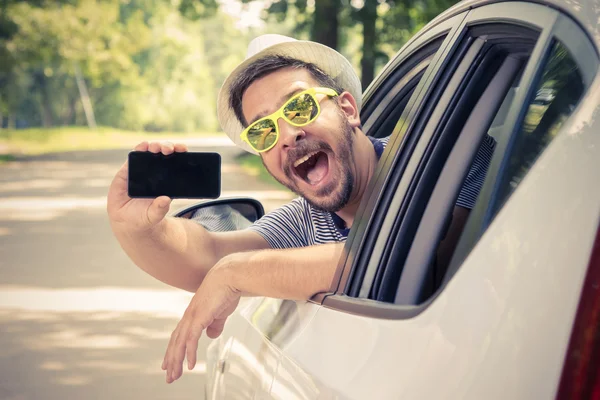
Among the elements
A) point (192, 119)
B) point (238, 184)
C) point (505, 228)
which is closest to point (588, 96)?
point (505, 228)

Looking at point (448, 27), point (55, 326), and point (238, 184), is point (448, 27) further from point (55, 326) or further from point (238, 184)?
point (238, 184)

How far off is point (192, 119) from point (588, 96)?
272 feet

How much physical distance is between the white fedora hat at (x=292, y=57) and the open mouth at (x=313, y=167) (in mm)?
259

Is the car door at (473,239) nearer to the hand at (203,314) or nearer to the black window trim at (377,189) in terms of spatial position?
the black window trim at (377,189)

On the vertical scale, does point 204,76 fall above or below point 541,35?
below

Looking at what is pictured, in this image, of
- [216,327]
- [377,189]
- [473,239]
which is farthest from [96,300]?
[473,239]

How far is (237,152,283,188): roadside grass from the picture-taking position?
2264 cm

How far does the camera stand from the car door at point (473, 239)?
3.78 ft

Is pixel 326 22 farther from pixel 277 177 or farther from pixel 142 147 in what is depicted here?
pixel 142 147

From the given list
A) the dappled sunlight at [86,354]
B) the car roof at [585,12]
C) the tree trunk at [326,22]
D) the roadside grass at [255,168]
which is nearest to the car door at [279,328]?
the car roof at [585,12]

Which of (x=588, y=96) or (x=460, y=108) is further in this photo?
(x=460, y=108)

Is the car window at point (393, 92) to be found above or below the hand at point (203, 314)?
above

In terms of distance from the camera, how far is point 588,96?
1212 mm

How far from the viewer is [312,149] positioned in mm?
2787
